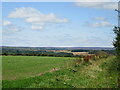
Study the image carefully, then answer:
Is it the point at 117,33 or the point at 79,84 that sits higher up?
the point at 117,33

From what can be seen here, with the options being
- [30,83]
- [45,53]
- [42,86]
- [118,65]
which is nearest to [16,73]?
[30,83]

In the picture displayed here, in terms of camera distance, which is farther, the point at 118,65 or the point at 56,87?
the point at 118,65

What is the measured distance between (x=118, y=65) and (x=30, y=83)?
32.9 ft

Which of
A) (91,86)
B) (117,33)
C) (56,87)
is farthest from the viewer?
(117,33)

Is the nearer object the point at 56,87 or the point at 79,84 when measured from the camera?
the point at 56,87

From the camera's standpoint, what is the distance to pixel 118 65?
2275 centimetres

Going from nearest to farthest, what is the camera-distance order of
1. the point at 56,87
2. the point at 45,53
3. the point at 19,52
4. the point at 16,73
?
the point at 56,87, the point at 16,73, the point at 19,52, the point at 45,53

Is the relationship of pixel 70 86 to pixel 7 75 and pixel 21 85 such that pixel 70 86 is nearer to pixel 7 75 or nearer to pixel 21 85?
pixel 21 85

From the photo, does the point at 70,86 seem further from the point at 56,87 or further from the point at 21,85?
the point at 21,85

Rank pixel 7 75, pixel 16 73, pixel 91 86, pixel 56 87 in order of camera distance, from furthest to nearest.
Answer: pixel 16 73, pixel 7 75, pixel 91 86, pixel 56 87

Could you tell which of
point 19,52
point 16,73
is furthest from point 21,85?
point 19,52

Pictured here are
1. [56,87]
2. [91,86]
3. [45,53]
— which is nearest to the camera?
[56,87]

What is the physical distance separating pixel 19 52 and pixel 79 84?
26.3m

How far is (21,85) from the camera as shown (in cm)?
1397
